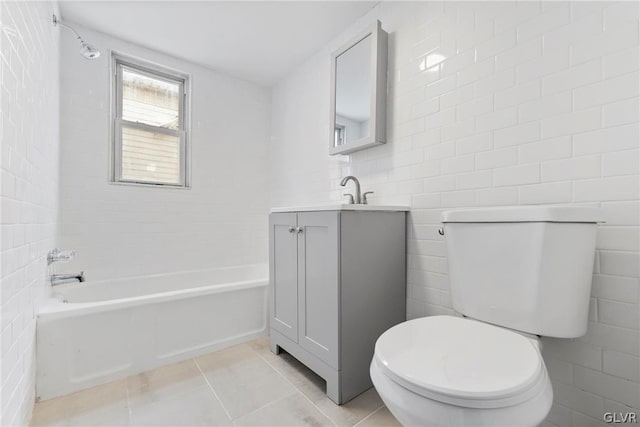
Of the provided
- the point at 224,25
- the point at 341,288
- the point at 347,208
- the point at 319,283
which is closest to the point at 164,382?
the point at 319,283

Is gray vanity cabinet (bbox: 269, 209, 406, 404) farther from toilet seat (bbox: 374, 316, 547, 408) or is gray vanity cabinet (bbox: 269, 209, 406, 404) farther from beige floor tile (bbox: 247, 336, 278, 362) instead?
toilet seat (bbox: 374, 316, 547, 408)

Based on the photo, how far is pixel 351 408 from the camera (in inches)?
51.9

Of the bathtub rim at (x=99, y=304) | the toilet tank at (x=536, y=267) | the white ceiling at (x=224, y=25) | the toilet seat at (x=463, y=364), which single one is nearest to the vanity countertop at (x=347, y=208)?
the toilet tank at (x=536, y=267)

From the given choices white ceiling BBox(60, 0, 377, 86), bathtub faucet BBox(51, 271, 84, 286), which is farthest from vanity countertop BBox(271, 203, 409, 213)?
white ceiling BBox(60, 0, 377, 86)

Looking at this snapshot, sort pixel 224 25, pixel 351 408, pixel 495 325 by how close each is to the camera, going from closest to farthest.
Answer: pixel 495 325
pixel 351 408
pixel 224 25

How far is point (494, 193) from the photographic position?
1.31 meters

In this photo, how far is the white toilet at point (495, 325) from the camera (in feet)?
2.20

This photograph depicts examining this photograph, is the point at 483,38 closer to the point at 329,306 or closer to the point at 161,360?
the point at 329,306

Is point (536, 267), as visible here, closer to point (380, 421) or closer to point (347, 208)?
point (347, 208)

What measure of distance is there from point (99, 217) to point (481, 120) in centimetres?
258

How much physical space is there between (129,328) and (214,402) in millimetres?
645

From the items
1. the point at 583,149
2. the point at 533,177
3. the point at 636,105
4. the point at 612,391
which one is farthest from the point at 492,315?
the point at 636,105

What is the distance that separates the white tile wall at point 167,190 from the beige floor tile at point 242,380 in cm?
105

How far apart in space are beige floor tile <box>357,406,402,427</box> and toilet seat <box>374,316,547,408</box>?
0.54m
